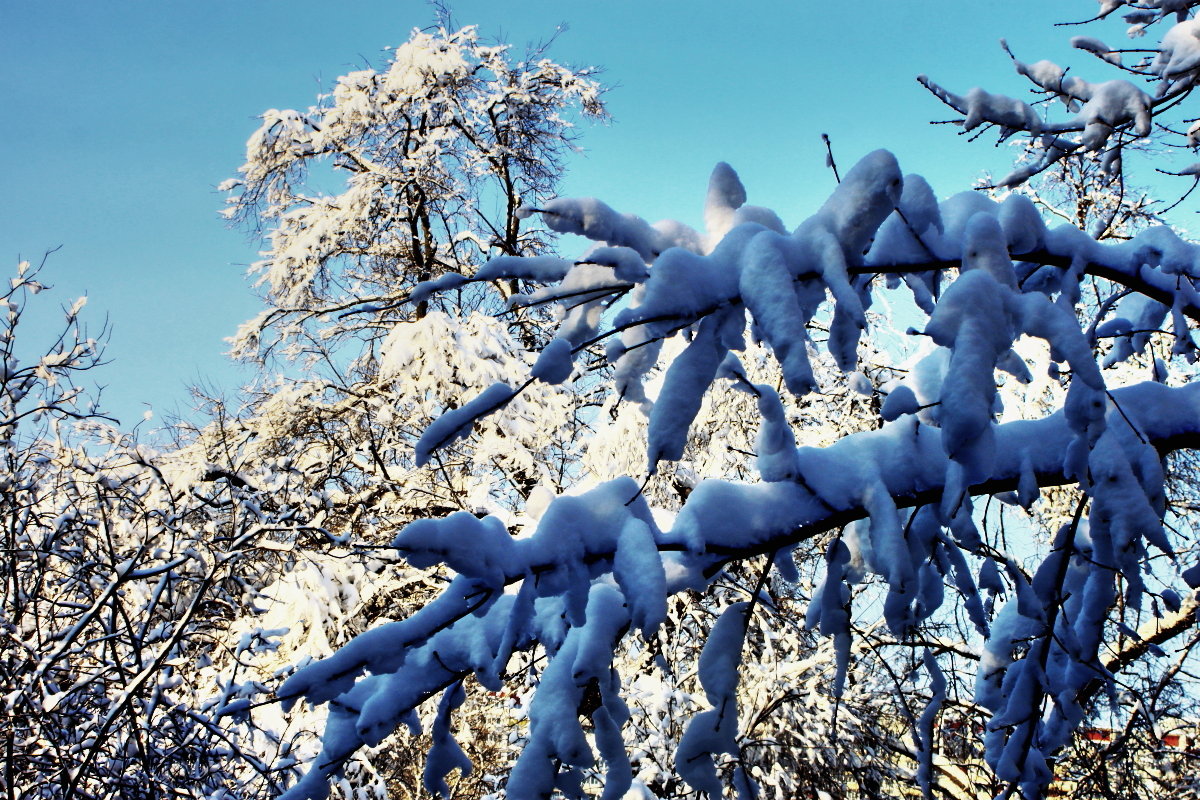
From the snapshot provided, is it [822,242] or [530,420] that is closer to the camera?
[822,242]

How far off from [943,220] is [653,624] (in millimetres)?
960

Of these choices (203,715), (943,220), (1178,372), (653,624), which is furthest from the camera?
(1178,372)

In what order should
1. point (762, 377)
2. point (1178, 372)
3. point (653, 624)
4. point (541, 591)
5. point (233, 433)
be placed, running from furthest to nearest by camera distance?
1. point (233, 433)
2. point (762, 377)
3. point (1178, 372)
4. point (541, 591)
5. point (653, 624)

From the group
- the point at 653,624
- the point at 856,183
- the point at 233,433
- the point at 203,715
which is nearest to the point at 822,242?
the point at 856,183

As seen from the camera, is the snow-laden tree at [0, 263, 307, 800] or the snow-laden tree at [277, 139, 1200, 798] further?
the snow-laden tree at [0, 263, 307, 800]

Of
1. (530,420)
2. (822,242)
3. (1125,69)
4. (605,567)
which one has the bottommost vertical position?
(605,567)

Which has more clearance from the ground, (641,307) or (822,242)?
(822,242)

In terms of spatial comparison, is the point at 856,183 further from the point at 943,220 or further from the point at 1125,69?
the point at 1125,69

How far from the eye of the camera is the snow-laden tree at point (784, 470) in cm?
126

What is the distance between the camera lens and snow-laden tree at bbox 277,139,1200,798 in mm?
1261

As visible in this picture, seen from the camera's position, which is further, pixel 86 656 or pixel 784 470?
pixel 86 656

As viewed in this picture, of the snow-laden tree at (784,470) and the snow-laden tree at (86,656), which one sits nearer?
the snow-laden tree at (784,470)

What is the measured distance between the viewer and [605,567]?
4.74 ft

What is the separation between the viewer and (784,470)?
1.60 m
